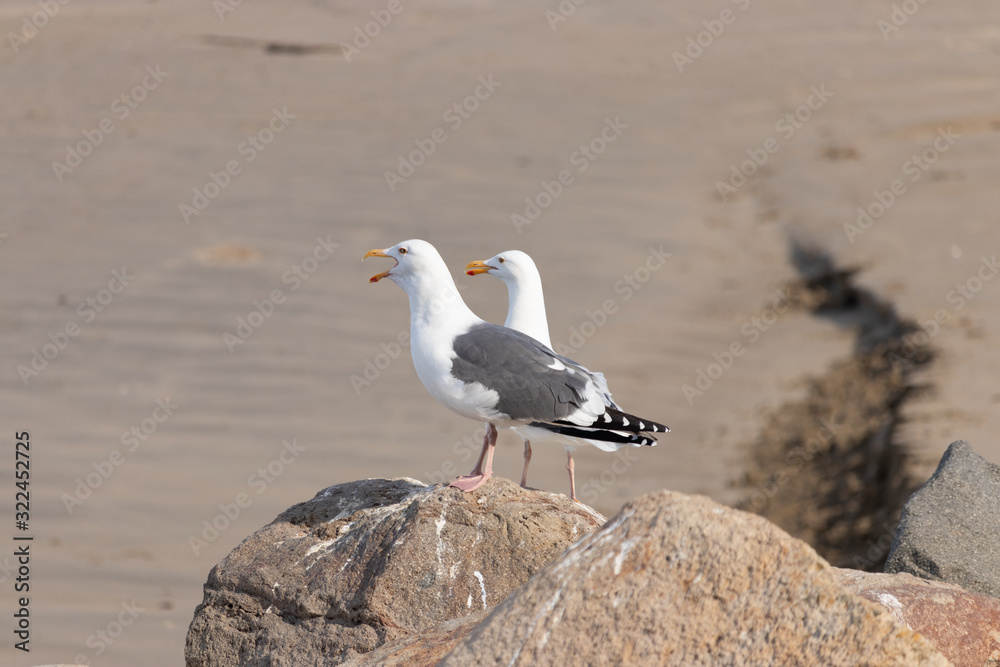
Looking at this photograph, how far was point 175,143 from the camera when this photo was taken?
17031 mm

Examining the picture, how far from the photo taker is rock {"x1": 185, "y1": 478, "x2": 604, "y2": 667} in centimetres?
461

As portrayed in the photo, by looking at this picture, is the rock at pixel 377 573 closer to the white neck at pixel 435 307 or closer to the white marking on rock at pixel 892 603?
the white neck at pixel 435 307

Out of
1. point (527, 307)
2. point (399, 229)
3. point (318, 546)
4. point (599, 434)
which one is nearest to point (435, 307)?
point (527, 307)

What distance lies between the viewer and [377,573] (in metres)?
4.71

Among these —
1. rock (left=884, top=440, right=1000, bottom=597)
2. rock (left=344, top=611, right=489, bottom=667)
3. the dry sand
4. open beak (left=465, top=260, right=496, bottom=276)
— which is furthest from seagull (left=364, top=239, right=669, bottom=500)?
the dry sand

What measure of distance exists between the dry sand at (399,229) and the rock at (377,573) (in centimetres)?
374

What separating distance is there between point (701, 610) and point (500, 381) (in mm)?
2279

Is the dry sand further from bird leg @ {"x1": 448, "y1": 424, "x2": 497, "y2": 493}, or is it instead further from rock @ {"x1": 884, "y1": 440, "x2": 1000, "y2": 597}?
bird leg @ {"x1": 448, "y1": 424, "x2": 497, "y2": 493}

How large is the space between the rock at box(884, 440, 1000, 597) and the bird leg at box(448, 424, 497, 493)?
2.10m

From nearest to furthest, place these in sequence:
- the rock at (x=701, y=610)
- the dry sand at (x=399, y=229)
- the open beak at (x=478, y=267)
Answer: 1. the rock at (x=701, y=610)
2. the open beak at (x=478, y=267)
3. the dry sand at (x=399, y=229)

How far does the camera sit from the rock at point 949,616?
4.11 m

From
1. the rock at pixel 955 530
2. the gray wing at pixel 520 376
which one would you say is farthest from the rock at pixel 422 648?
the rock at pixel 955 530

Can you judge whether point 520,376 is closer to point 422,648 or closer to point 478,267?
point 478,267

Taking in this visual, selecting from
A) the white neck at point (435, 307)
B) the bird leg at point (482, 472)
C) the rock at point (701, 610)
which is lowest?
the bird leg at point (482, 472)
